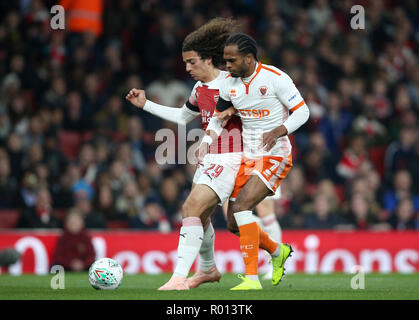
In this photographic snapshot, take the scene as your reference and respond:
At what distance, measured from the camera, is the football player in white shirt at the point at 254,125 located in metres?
7.13

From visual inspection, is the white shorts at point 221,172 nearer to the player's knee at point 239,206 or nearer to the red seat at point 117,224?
the player's knee at point 239,206

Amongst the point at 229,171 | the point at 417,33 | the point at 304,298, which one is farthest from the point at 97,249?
the point at 417,33

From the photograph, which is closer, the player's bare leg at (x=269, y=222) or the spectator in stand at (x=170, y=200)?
the player's bare leg at (x=269, y=222)

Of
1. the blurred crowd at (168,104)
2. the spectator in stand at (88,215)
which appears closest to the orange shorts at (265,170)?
the blurred crowd at (168,104)

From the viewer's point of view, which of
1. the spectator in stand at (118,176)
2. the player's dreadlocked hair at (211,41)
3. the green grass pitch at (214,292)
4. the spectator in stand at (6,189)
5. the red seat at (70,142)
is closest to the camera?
the green grass pitch at (214,292)

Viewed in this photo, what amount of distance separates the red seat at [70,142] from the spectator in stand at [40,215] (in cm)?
179

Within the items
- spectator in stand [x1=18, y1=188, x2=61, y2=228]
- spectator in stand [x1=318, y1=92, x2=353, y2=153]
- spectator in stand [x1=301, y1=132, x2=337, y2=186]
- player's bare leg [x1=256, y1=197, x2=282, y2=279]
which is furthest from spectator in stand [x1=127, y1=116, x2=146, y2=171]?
player's bare leg [x1=256, y1=197, x2=282, y2=279]

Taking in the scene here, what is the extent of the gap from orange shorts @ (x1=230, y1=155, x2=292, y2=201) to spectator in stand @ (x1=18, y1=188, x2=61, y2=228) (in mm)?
5189

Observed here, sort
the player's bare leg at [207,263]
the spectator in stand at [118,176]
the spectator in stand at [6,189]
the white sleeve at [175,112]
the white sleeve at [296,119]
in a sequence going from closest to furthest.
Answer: the white sleeve at [296,119] → the player's bare leg at [207,263] → the white sleeve at [175,112] → the spectator in stand at [6,189] → the spectator in stand at [118,176]

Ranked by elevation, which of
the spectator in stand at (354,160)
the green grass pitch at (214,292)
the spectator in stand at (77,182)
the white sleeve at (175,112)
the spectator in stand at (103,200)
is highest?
the white sleeve at (175,112)

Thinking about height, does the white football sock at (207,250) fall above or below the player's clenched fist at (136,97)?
below

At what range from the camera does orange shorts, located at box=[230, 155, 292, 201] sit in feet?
24.1

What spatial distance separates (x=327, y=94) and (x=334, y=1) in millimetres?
3004
